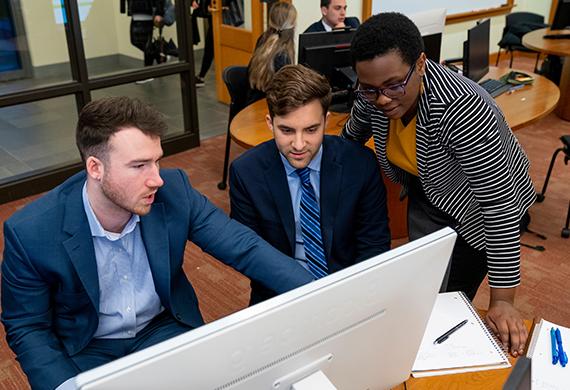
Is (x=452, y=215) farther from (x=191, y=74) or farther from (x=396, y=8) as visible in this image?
(x=396, y=8)

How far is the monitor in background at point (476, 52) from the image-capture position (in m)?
3.30

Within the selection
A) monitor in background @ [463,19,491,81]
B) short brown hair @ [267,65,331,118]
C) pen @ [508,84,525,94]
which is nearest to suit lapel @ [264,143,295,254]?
short brown hair @ [267,65,331,118]

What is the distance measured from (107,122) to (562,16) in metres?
5.54

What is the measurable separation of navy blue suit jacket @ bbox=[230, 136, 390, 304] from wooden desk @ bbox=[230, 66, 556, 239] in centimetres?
99

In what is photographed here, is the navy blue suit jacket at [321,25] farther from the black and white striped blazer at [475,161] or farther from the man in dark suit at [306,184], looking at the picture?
the black and white striped blazer at [475,161]

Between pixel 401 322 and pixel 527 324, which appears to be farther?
pixel 527 324

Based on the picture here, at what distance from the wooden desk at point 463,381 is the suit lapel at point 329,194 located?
0.54 m

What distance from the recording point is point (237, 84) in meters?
3.53

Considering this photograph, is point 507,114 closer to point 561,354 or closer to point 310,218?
point 310,218

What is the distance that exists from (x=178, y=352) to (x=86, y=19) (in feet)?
14.1

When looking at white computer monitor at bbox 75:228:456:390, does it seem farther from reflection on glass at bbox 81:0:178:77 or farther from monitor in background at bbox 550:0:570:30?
monitor in background at bbox 550:0:570:30

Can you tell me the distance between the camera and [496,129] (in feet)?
4.17

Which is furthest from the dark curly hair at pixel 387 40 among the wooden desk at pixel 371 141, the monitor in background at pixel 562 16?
the monitor in background at pixel 562 16

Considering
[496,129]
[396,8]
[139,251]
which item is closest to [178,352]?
[139,251]
